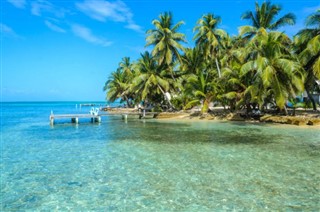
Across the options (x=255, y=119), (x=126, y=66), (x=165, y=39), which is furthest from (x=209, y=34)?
(x=126, y=66)

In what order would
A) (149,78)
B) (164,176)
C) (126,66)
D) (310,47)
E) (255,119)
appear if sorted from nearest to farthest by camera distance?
(164,176), (310,47), (255,119), (149,78), (126,66)

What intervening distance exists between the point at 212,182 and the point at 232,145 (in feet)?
21.2

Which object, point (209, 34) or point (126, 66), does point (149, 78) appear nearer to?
point (209, 34)

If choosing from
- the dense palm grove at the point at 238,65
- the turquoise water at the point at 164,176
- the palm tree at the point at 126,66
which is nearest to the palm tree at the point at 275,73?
the dense palm grove at the point at 238,65

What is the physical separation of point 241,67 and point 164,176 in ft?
57.6

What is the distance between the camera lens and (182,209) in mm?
6484

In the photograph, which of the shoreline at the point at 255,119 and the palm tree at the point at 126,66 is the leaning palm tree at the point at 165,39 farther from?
the palm tree at the point at 126,66

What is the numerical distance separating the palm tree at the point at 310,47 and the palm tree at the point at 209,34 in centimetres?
882

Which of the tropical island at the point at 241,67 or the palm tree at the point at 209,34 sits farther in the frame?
the palm tree at the point at 209,34

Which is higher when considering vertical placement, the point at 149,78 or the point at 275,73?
the point at 149,78

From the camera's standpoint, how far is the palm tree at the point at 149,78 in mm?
33372

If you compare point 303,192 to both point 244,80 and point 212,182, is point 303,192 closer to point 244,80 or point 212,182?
point 212,182

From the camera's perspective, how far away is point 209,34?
3147 cm

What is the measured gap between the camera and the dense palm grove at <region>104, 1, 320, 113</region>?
880 inches
